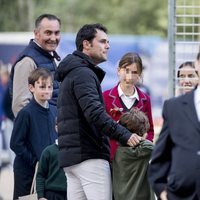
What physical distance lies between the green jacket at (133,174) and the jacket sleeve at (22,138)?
1265 mm

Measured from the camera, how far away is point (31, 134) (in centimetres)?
941

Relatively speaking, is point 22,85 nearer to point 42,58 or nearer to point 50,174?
point 42,58

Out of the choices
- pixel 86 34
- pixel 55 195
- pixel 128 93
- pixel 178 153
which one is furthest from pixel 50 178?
pixel 178 153

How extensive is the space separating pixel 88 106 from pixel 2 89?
14.6 meters

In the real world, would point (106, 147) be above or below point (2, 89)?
above

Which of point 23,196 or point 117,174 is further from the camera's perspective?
point 23,196

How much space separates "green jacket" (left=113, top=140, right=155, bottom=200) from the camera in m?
8.25

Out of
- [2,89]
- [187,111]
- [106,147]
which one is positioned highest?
[187,111]

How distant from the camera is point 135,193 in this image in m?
8.24

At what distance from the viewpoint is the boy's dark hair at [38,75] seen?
933 cm

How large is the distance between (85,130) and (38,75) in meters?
1.23

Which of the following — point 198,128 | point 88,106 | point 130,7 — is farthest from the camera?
point 130,7

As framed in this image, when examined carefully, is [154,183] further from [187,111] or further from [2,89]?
[2,89]

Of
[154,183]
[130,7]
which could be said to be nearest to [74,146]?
[154,183]
